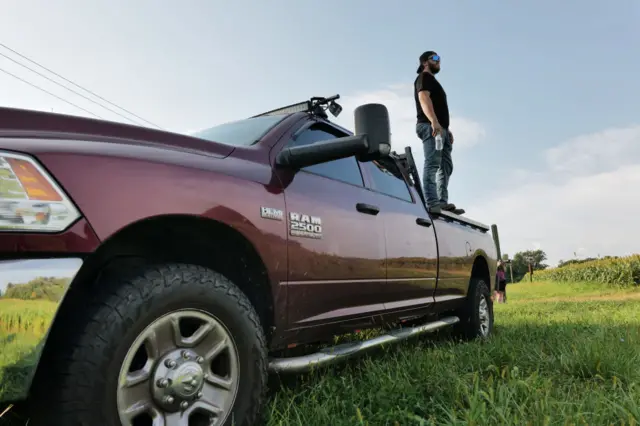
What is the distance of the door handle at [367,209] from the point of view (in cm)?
279

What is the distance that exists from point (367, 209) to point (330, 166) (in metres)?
0.34

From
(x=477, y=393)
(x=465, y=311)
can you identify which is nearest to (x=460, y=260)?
(x=465, y=311)

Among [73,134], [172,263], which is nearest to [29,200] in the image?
[73,134]

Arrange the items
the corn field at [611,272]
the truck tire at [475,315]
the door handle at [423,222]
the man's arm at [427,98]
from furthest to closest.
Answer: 1. the corn field at [611,272]
2. the man's arm at [427,98]
3. the truck tire at [475,315]
4. the door handle at [423,222]

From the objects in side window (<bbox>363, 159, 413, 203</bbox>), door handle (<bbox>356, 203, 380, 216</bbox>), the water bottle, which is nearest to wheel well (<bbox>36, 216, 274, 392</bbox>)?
door handle (<bbox>356, 203, 380, 216</bbox>)

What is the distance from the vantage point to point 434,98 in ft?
16.6

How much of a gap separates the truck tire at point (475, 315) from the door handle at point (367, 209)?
2138 millimetres

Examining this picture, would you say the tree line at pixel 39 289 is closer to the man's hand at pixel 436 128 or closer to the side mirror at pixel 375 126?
the side mirror at pixel 375 126

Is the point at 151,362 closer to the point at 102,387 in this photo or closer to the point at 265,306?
the point at 102,387

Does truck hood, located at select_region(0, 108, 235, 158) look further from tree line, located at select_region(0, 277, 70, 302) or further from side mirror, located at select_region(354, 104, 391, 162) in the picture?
side mirror, located at select_region(354, 104, 391, 162)

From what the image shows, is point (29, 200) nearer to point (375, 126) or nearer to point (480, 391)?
point (375, 126)

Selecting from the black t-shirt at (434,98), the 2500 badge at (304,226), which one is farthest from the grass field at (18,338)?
the black t-shirt at (434,98)

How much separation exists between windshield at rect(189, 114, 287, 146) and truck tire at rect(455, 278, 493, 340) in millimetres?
2881

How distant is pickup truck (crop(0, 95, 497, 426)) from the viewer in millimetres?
1321
